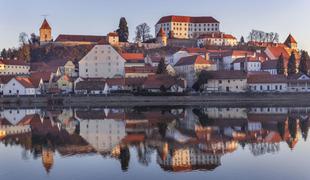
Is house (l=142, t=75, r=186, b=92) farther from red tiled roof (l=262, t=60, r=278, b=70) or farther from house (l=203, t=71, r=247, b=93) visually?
red tiled roof (l=262, t=60, r=278, b=70)

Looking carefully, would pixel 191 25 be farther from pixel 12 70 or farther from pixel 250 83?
pixel 250 83

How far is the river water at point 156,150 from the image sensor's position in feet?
52.5

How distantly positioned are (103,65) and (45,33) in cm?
2693

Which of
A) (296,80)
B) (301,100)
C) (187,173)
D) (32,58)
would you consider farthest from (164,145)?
(32,58)

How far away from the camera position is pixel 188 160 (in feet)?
58.2

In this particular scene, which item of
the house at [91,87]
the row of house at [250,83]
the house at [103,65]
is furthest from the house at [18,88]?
the row of house at [250,83]

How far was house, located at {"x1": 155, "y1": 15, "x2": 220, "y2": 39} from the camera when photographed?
10000cm

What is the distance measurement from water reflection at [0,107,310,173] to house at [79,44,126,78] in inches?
1276

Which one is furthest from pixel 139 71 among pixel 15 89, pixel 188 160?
pixel 188 160

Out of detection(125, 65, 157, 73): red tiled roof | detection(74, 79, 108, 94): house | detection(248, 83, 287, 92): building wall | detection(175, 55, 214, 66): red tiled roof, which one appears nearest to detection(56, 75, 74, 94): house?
detection(74, 79, 108, 94): house

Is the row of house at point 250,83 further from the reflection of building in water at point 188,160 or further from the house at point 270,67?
the reflection of building in water at point 188,160

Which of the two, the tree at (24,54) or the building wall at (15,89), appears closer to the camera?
the building wall at (15,89)

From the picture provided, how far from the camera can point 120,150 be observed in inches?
791

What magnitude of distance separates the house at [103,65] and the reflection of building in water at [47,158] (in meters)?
46.4
